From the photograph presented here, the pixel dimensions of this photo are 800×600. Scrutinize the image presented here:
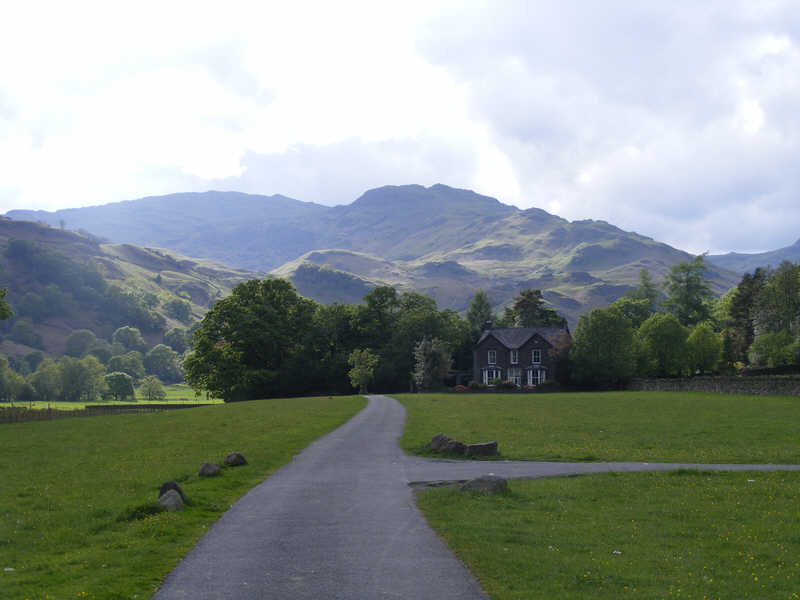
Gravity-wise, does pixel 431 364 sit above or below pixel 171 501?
above

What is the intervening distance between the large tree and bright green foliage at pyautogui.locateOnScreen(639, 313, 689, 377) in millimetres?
62359

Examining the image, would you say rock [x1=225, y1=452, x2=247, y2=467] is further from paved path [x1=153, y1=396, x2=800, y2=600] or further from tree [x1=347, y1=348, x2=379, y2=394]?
tree [x1=347, y1=348, x2=379, y2=394]

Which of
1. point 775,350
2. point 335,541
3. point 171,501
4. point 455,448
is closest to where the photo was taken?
point 335,541

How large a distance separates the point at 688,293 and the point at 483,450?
135 meters

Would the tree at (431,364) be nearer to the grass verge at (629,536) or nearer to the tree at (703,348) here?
the tree at (703,348)

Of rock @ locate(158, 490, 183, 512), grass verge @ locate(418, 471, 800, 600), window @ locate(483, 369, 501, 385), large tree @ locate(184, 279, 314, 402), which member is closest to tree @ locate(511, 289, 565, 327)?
window @ locate(483, 369, 501, 385)

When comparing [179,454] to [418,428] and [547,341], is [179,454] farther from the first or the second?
[547,341]

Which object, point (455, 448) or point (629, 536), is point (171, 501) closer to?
point (629, 536)

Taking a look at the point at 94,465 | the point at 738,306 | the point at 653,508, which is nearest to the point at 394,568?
the point at 653,508

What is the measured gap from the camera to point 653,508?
57.4 ft

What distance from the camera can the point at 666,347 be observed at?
117 m

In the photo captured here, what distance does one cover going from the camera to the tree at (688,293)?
14600 centimetres

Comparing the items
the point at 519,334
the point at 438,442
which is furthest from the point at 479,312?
the point at 438,442

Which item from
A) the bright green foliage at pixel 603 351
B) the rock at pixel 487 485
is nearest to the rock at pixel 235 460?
the rock at pixel 487 485
